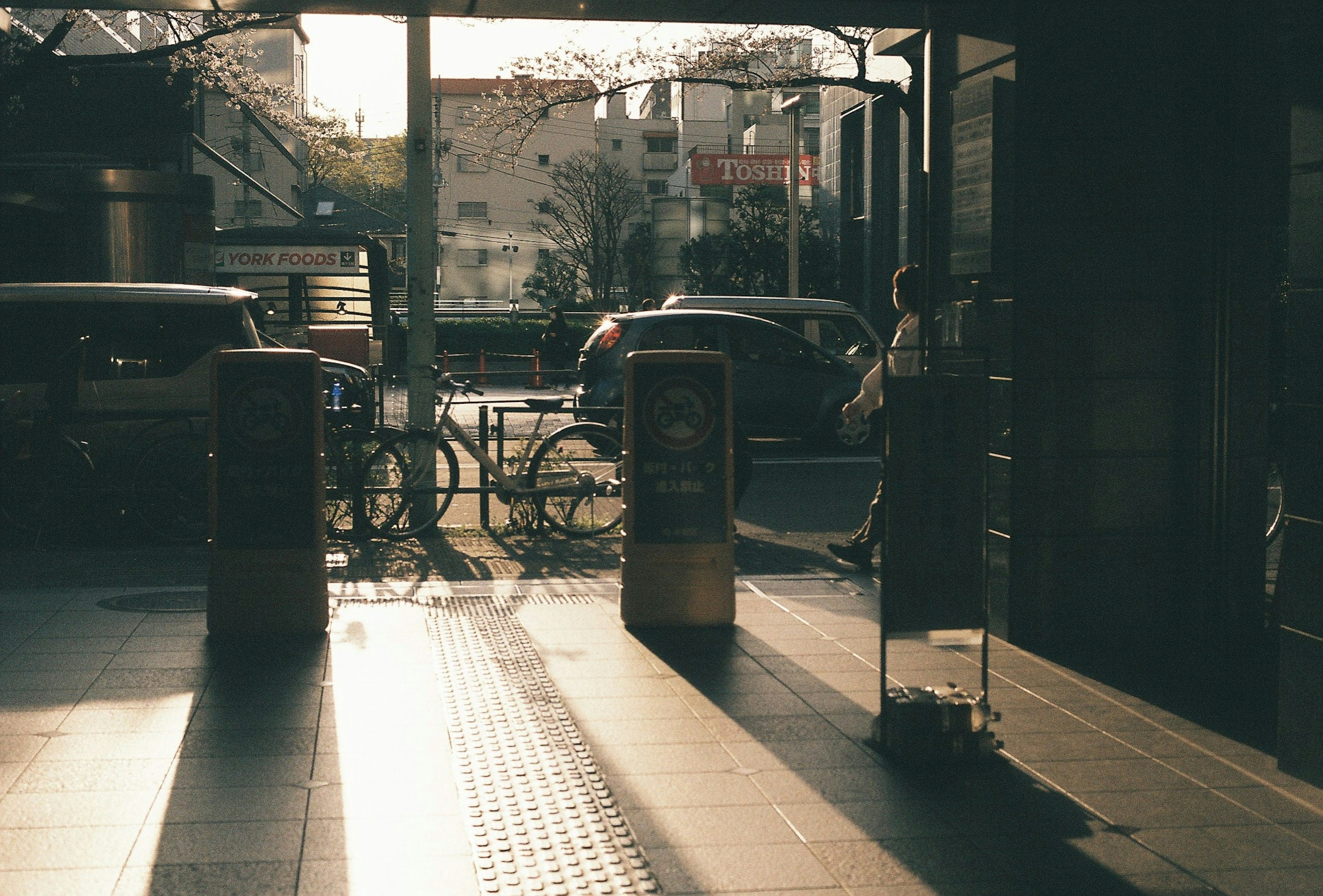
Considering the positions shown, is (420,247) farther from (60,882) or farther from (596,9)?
(60,882)

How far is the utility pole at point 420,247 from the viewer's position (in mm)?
11125

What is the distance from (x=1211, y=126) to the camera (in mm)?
6871

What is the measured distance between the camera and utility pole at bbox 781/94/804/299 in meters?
28.4

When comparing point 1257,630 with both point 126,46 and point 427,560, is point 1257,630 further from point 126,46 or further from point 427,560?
point 126,46

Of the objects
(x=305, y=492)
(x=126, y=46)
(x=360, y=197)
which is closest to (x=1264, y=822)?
(x=305, y=492)

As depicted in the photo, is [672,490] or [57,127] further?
[57,127]

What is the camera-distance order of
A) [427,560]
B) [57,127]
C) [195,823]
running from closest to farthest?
[195,823] → [427,560] → [57,127]

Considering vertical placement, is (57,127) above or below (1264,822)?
above

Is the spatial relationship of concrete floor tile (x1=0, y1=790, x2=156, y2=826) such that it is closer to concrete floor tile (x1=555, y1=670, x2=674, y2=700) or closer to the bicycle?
concrete floor tile (x1=555, y1=670, x2=674, y2=700)

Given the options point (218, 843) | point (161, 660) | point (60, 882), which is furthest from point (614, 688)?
point (60, 882)

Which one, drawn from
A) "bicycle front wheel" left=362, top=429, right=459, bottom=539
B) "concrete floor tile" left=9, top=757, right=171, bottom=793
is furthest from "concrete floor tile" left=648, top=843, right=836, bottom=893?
"bicycle front wheel" left=362, top=429, right=459, bottom=539

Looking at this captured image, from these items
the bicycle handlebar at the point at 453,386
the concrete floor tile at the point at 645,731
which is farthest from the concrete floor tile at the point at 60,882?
the bicycle handlebar at the point at 453,386

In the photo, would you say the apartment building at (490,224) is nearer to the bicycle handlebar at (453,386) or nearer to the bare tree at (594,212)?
the bare tree at (594,212)

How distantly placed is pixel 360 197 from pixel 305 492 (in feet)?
297
